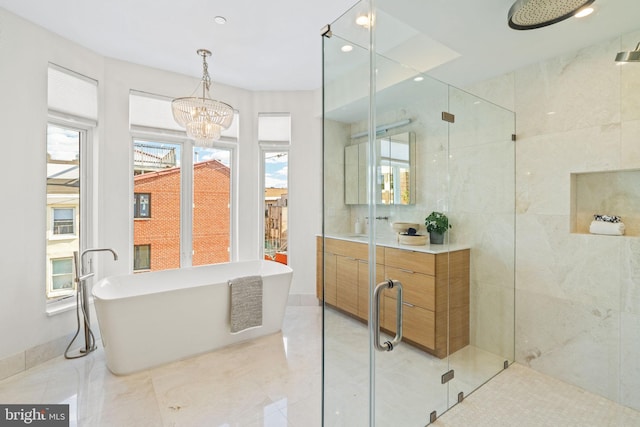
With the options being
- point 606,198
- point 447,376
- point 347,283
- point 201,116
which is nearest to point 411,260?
point 347,283

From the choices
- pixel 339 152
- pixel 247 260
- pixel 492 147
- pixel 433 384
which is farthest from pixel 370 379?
pixel 247 260

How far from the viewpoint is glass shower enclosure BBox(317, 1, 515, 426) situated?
1.57 meters

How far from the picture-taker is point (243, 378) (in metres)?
2.41

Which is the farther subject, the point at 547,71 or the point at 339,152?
the point at 547,71

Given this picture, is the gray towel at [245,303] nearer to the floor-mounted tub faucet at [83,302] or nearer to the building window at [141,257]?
the floor-mounted tub faucet at [83,302]

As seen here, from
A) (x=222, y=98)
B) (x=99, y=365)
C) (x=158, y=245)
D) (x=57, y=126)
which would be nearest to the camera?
(x=99, y=365)

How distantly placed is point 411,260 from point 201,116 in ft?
7.27

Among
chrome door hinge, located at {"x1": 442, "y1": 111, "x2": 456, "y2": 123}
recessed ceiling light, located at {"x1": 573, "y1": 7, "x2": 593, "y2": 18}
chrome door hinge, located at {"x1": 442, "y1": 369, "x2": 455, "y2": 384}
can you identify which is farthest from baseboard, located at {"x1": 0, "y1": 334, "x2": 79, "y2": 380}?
recessed ceiling light, located at {"x1": 573, "y1": 7, "x2": 593, "y2": 18}

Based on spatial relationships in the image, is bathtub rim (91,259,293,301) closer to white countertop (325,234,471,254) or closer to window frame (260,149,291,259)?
window frame (260,149,291,259)

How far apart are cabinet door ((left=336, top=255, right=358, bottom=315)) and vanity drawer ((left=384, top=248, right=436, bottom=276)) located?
19cm

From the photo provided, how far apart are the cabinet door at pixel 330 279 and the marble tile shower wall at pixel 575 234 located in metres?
1.71

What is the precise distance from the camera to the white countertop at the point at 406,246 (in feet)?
5.19

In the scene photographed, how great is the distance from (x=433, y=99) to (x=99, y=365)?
3356 millimetres

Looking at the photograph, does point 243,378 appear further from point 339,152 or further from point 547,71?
point 547,71
